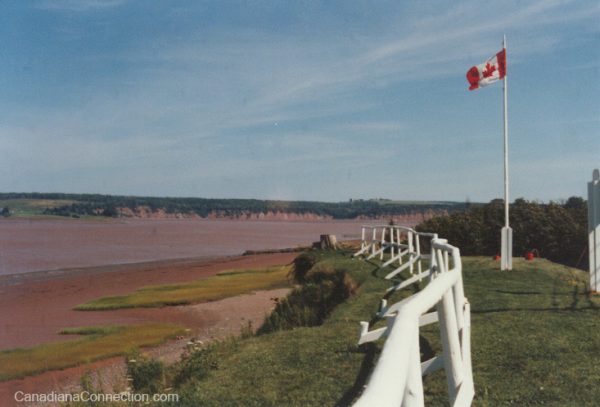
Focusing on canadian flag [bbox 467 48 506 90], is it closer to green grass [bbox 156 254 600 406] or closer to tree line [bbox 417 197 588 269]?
green grass [bbox 156 254 600 406]

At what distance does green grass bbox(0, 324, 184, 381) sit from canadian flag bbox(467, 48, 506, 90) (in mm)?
9542

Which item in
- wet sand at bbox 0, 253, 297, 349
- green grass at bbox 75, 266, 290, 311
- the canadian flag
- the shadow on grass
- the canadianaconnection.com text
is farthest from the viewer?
green grass at bbox 75, 266, 290, 311

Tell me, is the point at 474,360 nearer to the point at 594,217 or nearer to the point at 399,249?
the point at 594,217

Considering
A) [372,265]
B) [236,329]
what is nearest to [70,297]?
[236,329]

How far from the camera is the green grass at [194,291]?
22.3m

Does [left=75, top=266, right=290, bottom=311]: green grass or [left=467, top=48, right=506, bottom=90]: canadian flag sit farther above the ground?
[left=467, top=48, right=506, bottom=90]: canadian flag

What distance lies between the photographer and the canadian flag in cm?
1459

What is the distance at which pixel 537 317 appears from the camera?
880cm

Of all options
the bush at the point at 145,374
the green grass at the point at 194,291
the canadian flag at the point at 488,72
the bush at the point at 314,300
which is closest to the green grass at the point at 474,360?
the bush at the point at 145,374

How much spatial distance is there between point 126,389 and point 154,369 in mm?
644

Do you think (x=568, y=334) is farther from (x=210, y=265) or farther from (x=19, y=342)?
(x=210, y=265)

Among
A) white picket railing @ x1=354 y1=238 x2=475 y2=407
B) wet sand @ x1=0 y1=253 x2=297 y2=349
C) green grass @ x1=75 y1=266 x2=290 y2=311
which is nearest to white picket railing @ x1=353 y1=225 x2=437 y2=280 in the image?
white picket railing @ x1=354 y1=238 x2=475 y2=407

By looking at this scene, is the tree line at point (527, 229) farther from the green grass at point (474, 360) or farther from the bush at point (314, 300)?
the green grass at point (474, 360)

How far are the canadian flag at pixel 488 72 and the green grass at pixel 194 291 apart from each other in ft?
39.7
